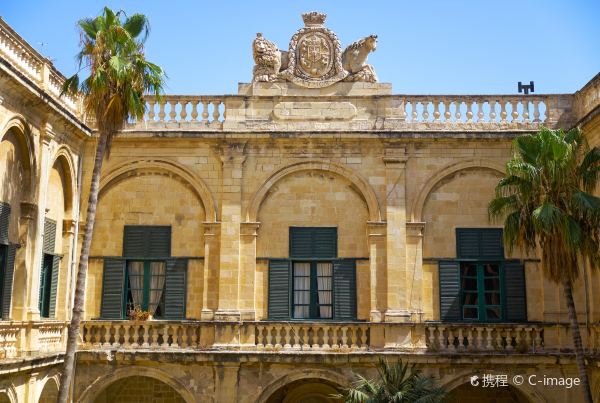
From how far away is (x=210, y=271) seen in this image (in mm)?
20375

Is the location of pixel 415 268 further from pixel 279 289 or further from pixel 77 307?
pixel 77 307

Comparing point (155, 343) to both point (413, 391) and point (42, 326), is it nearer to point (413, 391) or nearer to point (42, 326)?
point (42, 326)

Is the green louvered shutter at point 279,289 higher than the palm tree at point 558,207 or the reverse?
the reverse

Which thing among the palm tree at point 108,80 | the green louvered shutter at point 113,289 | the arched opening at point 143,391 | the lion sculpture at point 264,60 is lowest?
the arched opening at point 143,391

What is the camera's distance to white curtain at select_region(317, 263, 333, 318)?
66.8 ft

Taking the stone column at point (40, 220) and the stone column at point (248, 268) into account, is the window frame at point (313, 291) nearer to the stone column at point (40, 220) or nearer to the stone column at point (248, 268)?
the stone column at point (248, 268)

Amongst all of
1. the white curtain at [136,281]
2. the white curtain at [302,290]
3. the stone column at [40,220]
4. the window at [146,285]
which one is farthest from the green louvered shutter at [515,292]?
the stone column at [40,220]

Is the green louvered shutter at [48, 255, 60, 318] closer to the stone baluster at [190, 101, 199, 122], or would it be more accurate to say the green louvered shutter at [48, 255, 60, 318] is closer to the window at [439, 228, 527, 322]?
the stone baluster at [190, 101, 199, 122]

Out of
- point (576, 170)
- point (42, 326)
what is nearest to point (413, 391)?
point (576, 170)

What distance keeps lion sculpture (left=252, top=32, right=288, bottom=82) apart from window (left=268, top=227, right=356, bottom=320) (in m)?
4.14

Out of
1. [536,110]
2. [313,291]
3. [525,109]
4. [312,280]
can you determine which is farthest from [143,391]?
[536,110]

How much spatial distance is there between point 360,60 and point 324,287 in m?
6.10

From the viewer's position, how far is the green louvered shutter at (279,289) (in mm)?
20281

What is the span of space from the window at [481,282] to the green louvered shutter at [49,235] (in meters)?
9.61
